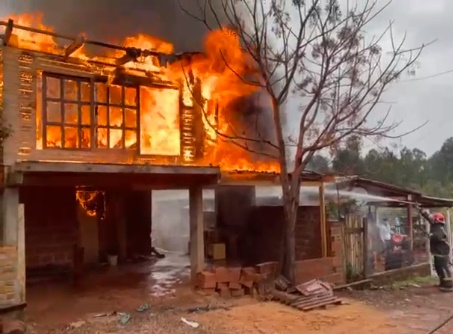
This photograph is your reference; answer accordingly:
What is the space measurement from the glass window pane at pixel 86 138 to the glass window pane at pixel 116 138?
1.83 feet

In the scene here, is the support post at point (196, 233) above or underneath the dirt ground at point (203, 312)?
above

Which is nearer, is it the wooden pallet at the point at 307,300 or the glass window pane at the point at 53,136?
the wooden pallet at the point at 307,300

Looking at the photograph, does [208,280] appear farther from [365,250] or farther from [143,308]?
[365,250]

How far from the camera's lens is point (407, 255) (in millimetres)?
16391

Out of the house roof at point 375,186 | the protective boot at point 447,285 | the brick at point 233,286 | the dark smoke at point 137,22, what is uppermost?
the dark smoke at point 137,22

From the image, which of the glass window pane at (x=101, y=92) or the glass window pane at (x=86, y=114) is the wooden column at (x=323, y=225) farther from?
the glass window pane at (x=86, y=114)

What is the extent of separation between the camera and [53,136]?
36.3 feet

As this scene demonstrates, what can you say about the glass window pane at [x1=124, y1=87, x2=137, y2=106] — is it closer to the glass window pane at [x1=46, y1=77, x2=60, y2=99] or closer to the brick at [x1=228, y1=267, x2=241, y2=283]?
the glass window pane at [x1=46, y1=77, x2=60, y2=99]

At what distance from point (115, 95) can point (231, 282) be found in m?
5.21

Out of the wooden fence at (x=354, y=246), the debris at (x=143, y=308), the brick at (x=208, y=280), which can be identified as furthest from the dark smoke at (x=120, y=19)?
the debris at (x=143, y=308)

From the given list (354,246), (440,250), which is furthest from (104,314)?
(440,250)

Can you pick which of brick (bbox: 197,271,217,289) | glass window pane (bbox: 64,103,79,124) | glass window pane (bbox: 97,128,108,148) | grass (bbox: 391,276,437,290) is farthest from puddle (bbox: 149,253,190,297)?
grass (bbox: 391,276,437,290)

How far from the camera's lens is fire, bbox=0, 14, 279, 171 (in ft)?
36.7

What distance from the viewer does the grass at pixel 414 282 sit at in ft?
46.0
